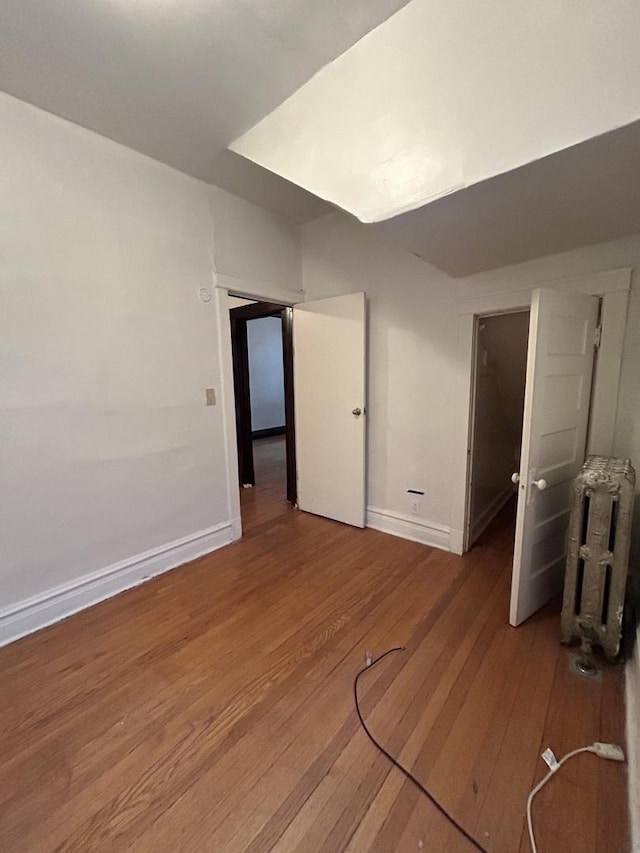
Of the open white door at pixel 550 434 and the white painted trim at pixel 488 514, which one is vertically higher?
the open white door at pixel 550 434

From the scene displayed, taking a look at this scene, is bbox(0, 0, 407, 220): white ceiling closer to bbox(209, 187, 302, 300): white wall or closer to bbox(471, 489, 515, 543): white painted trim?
bbox(209, 187, 302, 300): white wall

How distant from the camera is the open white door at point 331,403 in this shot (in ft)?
8.83

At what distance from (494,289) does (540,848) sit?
2.39 m

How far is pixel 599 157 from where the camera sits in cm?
105

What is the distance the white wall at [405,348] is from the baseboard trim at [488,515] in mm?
333

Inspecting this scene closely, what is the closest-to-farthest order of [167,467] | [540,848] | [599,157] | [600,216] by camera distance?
[540,848] < [599,157] < [600,216] < [167,467]

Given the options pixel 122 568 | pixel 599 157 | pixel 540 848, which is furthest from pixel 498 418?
pixel 122 568

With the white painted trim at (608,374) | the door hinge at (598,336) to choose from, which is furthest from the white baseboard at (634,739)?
the door hinge at (598,336)

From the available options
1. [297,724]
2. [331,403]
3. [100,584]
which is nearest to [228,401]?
[331,403]

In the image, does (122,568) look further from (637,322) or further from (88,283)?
(637,322)

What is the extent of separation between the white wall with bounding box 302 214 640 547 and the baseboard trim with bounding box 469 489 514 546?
33 cm

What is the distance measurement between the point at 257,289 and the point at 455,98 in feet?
5.86

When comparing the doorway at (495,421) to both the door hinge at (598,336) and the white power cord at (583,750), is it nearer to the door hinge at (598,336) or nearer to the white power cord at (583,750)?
the door hinge at (598,336)

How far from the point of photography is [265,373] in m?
7.02
